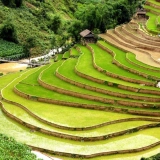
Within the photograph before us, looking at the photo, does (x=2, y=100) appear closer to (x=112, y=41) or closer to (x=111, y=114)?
(x=111, y=114)

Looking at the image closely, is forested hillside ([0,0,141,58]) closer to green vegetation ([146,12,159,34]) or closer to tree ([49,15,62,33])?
tree ([49,15,62,33])

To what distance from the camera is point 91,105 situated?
29.5 m

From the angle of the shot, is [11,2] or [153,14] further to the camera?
[11,2]

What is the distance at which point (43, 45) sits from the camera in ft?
186

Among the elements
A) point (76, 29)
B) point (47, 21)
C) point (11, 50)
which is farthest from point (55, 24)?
point (11, 50)

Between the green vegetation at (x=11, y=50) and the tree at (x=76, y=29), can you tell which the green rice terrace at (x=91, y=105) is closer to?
the green vegetation at (x=11, y=50)

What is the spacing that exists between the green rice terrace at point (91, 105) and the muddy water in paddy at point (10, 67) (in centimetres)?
414

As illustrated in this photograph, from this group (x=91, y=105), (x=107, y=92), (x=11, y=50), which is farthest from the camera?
(x=11, y=50)

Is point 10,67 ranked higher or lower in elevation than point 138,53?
lower

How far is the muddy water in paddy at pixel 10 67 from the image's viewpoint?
45.0m

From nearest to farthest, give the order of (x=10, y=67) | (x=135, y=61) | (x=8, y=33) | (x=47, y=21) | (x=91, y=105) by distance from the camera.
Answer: (x=91, y=105), (x=135, y=61), (x=10, y=67), (x=8, y=33), (x=47, y=21)

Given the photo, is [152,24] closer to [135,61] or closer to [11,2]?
[135,61]

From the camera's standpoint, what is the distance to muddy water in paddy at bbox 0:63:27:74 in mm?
45050

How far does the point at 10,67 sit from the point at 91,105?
19.7 meters
